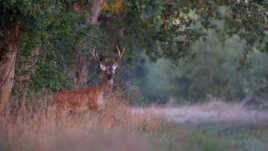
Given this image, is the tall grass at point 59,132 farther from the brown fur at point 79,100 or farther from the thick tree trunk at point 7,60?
the brown fur at point 79,100

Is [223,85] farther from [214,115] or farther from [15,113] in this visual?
[15,113]

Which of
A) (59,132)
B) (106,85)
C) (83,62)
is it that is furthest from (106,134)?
(83,62)

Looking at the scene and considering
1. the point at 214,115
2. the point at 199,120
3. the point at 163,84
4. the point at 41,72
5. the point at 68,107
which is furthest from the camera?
the point at 163,84

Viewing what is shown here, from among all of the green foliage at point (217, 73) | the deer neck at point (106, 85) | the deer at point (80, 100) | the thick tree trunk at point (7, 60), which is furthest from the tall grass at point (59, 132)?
the green foliage at point (217, 73)

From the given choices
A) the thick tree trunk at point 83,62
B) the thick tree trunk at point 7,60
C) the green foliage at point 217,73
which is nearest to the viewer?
the thick tree trunk at point 7,60

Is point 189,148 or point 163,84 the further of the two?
point 163,84

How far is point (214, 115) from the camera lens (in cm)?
1711

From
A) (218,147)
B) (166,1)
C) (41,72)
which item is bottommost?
(218,147)

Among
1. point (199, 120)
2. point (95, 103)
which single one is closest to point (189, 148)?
point (95, 103)

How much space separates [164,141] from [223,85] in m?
27.0

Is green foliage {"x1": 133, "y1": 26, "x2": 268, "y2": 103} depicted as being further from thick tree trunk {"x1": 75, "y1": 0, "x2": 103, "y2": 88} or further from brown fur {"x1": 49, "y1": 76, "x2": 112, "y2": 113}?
brown fur {"x1": 49, "y1": 76, "x2": 112, "y2": 113}

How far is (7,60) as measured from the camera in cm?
912

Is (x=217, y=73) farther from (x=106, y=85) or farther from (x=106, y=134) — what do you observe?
(x=106, y=134)

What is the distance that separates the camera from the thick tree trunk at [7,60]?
911 centimetres
